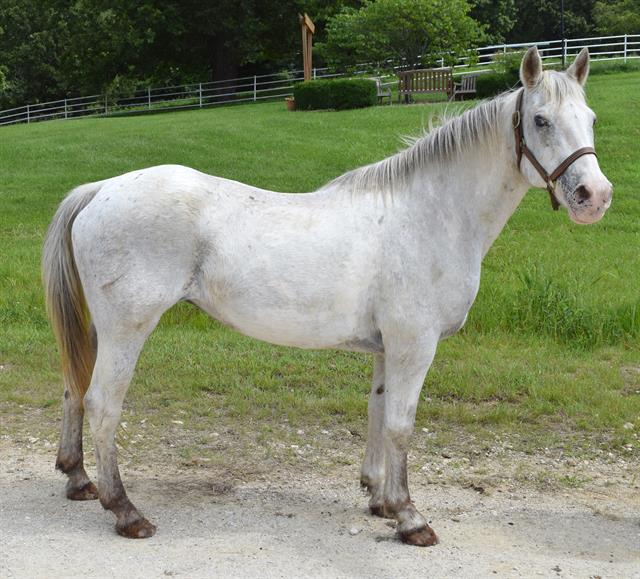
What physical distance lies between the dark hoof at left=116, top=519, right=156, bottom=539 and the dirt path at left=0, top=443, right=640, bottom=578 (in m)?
0.04

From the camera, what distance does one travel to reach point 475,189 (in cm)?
434

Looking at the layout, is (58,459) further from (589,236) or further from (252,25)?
(252,25)

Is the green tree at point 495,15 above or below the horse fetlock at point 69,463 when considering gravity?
above

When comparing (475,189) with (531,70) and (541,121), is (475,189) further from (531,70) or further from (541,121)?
(531,70)

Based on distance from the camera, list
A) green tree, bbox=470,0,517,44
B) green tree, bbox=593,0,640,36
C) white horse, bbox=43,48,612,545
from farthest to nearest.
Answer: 1. green tree, bbox=470,0,517,44
2. green tree, bbox=593,0,640,36
3. white horse, bbox=43,48,612,545

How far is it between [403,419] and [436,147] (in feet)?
4.69

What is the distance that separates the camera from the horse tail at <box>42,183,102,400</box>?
455cm

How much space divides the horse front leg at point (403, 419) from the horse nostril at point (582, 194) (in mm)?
994

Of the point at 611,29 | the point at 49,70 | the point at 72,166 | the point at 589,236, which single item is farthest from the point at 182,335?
the point at 611,29

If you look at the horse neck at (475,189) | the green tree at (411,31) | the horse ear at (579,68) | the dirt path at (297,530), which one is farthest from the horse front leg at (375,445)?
the green tree at (411,31)

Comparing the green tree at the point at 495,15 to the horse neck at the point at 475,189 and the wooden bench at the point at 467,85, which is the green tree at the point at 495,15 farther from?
the horse neck at the point at 475,189

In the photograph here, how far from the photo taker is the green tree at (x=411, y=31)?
83.0ft

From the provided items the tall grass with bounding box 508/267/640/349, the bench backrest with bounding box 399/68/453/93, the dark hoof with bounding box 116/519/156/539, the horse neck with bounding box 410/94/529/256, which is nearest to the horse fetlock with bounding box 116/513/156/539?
the dark hoof with bounding box 116/519/156/539

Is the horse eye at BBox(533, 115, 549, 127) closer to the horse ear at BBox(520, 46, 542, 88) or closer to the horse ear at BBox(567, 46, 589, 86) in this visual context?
the horse ear at BBox(520, 46, 542, 88)
